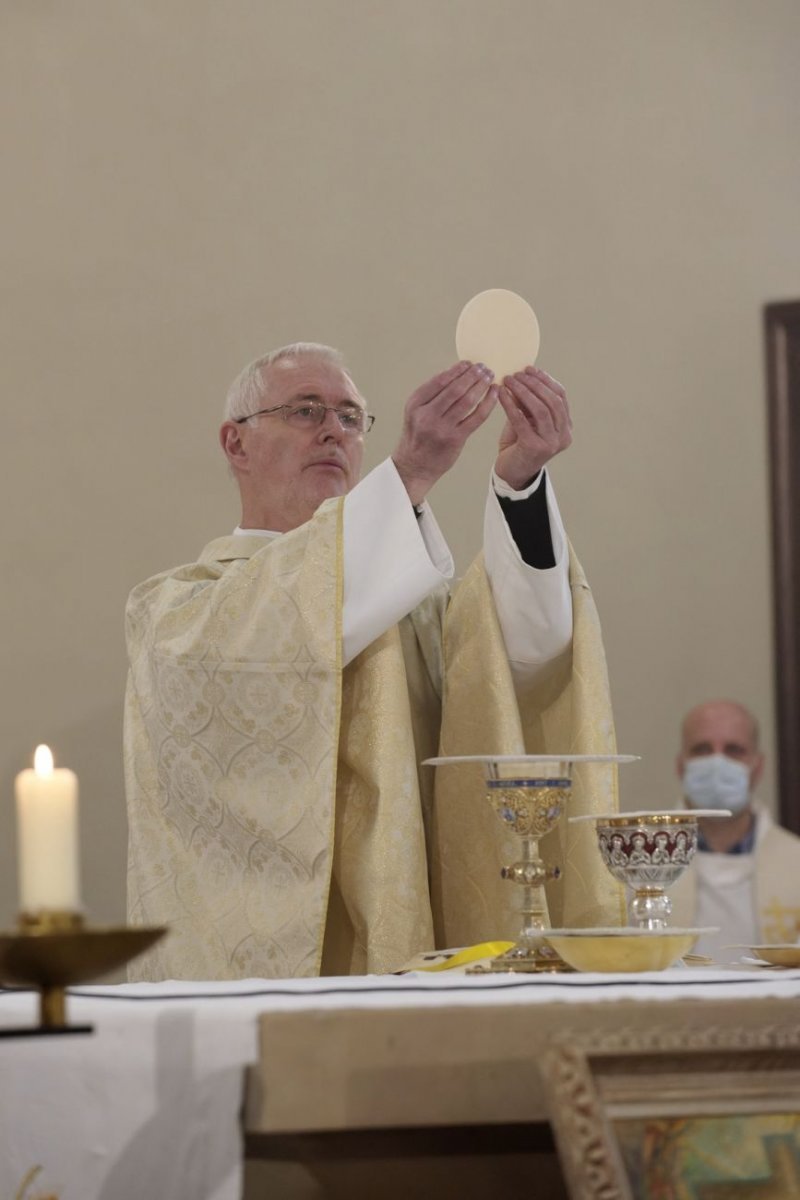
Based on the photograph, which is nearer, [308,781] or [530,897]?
[530,897]

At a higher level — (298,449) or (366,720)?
(298,449)

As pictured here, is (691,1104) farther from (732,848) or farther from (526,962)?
(732,848)

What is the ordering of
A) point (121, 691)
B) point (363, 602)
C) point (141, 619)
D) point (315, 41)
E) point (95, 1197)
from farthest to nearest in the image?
point (315, 41) < point (121, 691) < point (141, 619) < point (363, 602) < point (95, 1197)

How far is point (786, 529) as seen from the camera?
5.36m

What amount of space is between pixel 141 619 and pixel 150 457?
1.95 meters

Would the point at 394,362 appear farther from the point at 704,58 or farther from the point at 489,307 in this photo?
the point at 489,307

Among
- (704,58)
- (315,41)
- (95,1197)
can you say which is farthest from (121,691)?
(95,1197)

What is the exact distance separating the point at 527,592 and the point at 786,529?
247cm

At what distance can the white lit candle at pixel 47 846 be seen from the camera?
119 cm

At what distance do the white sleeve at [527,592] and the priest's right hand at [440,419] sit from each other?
196mm

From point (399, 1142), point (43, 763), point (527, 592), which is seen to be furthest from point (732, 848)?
point (43, 763)

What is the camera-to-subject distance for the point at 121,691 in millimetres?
5086

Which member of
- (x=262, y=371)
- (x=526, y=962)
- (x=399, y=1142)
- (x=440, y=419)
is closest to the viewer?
(x=399, y=1142)

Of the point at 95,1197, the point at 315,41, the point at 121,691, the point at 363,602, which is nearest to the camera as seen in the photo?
the point at 95,1197
